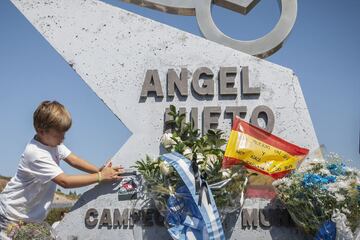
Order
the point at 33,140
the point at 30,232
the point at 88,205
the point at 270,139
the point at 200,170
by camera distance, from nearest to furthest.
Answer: the point at 30,232, the point at 33,140, the point at 200,170, the point at 270,139, the point at 88,205

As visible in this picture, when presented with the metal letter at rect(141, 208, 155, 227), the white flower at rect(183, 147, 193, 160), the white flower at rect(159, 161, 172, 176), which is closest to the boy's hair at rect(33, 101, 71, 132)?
the white flower at rect(159, 161, 172, 176)

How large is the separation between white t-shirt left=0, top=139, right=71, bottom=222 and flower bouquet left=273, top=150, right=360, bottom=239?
1742 mm

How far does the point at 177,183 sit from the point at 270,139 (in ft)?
3.13

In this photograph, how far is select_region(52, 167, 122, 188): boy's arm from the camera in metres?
3.46

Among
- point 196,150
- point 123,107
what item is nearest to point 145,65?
point 123,107

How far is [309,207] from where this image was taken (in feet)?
11.5

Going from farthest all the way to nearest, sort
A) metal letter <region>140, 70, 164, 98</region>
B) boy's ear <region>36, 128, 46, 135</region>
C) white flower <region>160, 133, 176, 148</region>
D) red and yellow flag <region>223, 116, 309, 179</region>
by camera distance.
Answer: metal letter <region>140, 70, 164, 98</region>
white flower <region>160, 133, 176, 148</region>
red and yellow flag <region>223, 116, 309, 179</region>
boy's ear <region>36, 128, 46, 135</region>

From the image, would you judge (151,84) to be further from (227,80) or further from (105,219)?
(105,219)

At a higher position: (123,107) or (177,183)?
(123,107)

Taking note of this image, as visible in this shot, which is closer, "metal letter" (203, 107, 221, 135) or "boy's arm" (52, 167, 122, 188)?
"boy's arm" (52, 167, 122, 188)

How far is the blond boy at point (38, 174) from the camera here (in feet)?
11.1

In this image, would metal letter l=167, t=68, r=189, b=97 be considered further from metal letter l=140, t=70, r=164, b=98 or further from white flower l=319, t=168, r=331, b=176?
white flower l=319, t=168, r=331, b=176

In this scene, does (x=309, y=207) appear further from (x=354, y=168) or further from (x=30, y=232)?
(x=30, y=232)

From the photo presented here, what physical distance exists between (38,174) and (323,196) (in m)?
2.04
